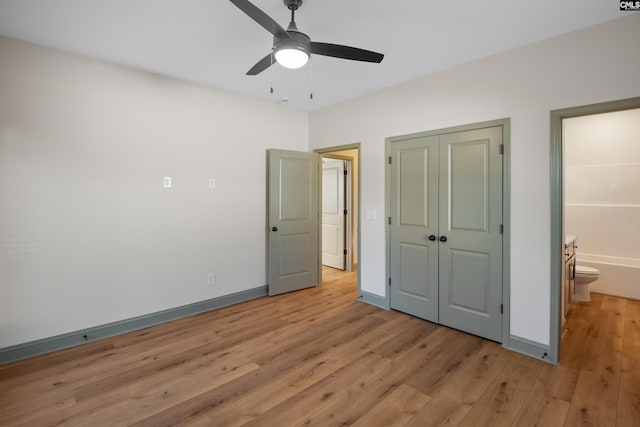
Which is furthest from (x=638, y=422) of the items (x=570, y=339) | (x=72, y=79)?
(x=72, y=79)

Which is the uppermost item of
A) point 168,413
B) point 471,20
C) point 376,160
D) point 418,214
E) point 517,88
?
point 471,20

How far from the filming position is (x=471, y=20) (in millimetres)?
2318

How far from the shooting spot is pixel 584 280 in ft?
12.7

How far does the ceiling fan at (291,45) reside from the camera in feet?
5.52

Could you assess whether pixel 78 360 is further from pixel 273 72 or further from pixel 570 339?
pixel 570 339

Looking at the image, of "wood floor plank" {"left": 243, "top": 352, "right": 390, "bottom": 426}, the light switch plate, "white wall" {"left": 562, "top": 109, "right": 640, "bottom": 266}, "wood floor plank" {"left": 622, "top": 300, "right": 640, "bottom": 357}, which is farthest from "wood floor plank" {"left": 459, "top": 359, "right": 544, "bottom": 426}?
"white wall" {"left": 562, "top": 109, "right": 640, "bottom": 266}

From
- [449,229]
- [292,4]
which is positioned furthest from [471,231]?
[292,4]

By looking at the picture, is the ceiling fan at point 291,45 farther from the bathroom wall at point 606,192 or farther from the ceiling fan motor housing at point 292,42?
the bathroom wall at point 606,192

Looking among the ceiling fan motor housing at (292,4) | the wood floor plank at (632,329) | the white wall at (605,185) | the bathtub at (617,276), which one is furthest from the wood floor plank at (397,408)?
the white wall at (605,185)

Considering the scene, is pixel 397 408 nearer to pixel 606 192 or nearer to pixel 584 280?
pixel 584 280

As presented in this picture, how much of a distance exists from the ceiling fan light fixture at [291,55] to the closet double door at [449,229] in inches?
74.9

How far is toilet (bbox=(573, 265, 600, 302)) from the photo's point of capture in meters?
3.83

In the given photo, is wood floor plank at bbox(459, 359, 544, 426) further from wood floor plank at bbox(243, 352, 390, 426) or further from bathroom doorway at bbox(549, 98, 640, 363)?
bathroom doorway at bbox(549, 98, 640, 363)

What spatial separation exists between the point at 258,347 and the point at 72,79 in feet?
9.90
